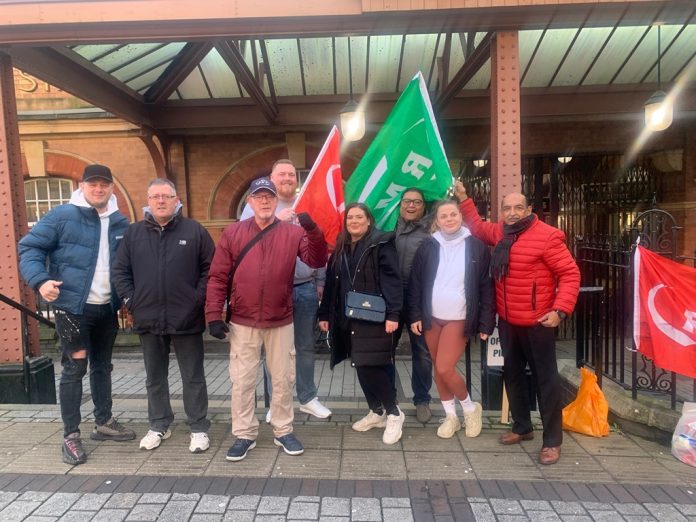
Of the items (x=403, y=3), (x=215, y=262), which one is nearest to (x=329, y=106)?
(x=403, y=3)

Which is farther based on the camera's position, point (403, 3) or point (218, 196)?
point (218, 196)

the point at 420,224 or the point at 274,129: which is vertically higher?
the point at 274,129

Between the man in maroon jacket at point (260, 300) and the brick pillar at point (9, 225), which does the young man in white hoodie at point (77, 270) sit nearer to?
the man in maroon jacket at point (260, 300)

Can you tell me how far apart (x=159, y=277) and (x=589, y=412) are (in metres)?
3.42

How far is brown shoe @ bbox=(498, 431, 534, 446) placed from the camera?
11.9 feet

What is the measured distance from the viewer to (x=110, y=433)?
3717 millimetres

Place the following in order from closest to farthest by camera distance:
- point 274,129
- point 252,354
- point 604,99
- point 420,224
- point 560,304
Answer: point 560,304 < point 252,354 < point 420,224 < point 604,99 < point 274,129

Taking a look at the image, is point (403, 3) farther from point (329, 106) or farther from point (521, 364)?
point (329, 106)

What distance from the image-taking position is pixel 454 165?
9516 millimetres

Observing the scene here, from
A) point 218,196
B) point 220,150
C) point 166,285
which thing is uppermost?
point 220,150

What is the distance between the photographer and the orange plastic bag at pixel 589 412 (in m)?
3.78

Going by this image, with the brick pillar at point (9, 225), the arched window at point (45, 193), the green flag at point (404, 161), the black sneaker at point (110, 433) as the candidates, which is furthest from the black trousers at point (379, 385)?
the arched window at point (45, 193)

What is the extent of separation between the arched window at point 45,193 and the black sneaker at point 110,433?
7447 mm

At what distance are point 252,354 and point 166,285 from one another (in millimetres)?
770
